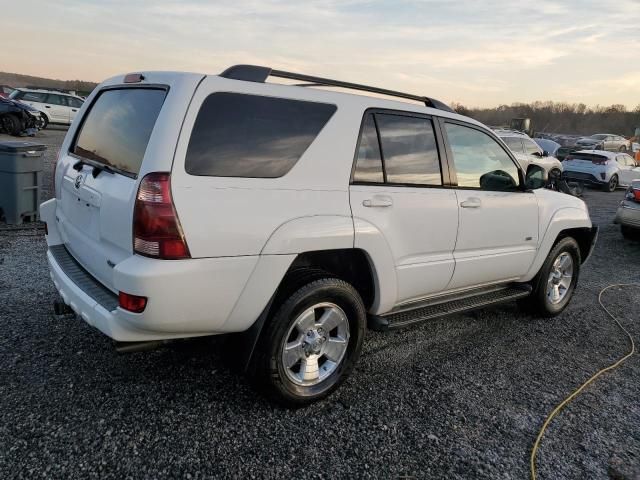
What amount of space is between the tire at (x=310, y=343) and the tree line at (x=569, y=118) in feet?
231

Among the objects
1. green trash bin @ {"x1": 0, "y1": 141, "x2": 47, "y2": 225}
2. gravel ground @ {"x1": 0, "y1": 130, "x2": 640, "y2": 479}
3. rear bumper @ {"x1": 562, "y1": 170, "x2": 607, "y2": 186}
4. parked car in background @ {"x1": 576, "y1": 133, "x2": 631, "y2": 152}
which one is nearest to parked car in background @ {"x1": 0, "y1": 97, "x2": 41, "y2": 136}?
green trash bin @ {"x1": 0, "y1": 141, "x2": 47, "y2": 225}

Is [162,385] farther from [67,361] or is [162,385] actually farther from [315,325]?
[315,325]

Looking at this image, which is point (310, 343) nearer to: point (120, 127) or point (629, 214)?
point (120, 127)

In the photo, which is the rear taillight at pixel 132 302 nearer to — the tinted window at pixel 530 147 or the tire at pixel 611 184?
the tinted window at pixel 530 147

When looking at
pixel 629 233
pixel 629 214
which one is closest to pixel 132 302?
pixel 629 214

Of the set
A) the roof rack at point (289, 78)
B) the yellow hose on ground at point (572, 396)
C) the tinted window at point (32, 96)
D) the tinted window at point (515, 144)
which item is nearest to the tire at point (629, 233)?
the yellow hose on ground at point (572, 396)

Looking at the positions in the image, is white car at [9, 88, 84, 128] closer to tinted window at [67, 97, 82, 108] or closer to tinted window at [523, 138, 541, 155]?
tinted window at [67, 97, 82, 108]

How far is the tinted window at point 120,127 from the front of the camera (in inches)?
103

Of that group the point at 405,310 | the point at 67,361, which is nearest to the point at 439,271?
the point at 405,310

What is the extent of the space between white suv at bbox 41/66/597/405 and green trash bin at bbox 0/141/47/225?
3450mm

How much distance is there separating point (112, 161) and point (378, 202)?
157 centimetres

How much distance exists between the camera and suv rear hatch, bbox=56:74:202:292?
246cm

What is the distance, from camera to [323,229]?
9.34ft

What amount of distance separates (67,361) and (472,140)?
334 centimetres
